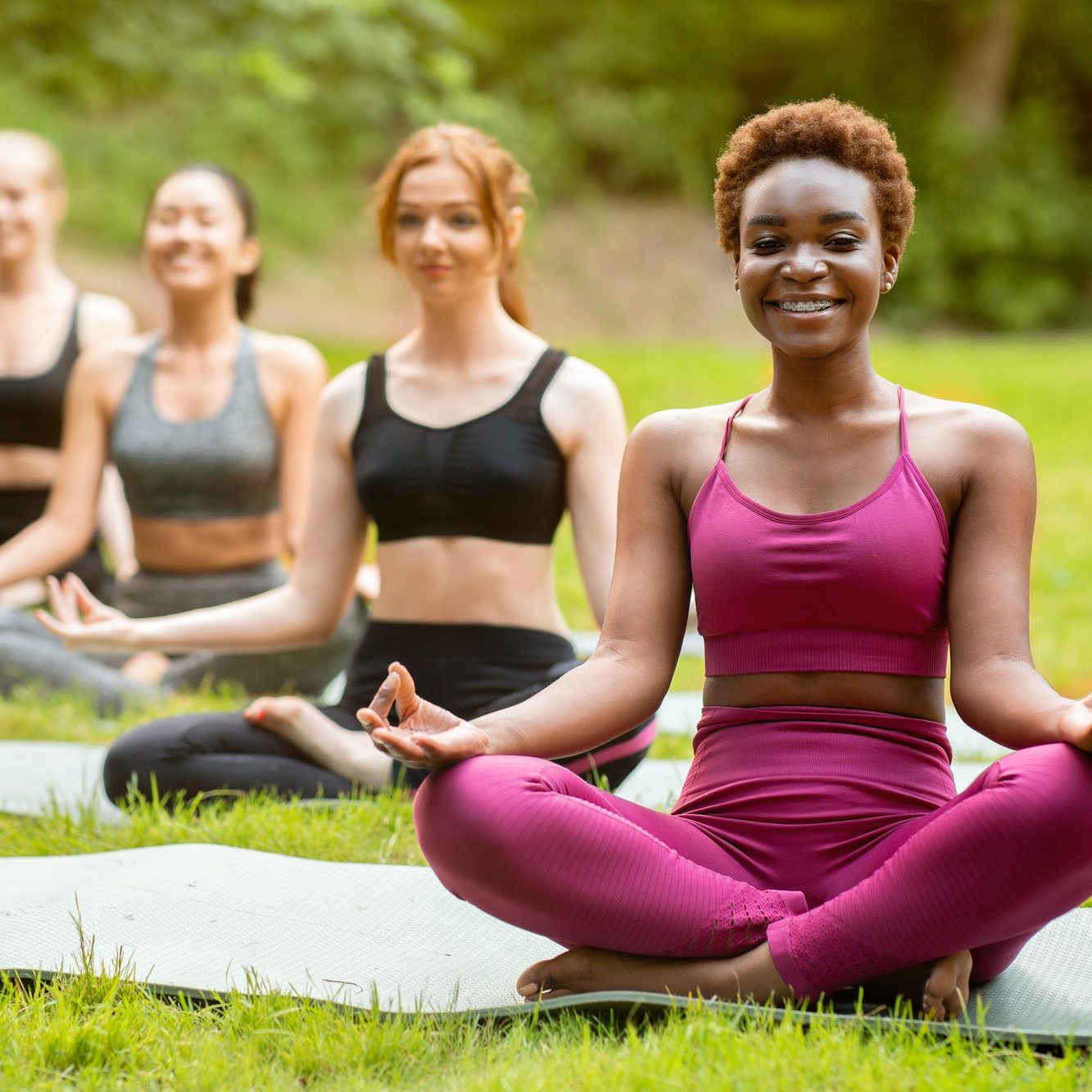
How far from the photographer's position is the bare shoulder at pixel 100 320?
532 cm

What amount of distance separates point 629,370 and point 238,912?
8811 mm

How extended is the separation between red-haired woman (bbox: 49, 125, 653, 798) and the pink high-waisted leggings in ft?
3.31

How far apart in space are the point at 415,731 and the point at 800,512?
67cm

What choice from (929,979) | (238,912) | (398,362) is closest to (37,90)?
(398,362)

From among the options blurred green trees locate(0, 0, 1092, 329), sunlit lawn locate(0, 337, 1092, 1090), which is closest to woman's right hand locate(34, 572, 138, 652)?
sunlit lawn locate(0, 337, 1092, 1090)

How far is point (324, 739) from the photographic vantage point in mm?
3432

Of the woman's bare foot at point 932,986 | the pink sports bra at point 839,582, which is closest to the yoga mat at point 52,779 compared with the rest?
the pink sports bra at point 839,582

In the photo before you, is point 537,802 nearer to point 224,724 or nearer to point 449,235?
point 224,724

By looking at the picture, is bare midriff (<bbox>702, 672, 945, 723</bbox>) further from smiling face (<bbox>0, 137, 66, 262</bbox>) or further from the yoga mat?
smiling face (<bbox>0, 137, 66, 262</bbox>)

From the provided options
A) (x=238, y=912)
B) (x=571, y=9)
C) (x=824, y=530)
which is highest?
(x=571, y=9)

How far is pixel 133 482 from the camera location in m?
4.67

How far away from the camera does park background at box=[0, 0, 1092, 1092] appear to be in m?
2.13

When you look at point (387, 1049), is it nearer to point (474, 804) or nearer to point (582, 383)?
point (474, 804)

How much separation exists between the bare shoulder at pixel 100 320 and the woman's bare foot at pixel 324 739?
227 centimetres
